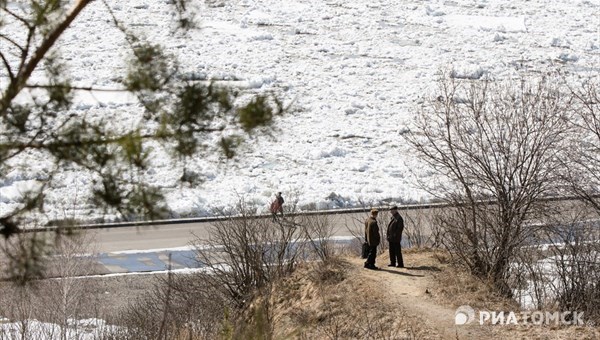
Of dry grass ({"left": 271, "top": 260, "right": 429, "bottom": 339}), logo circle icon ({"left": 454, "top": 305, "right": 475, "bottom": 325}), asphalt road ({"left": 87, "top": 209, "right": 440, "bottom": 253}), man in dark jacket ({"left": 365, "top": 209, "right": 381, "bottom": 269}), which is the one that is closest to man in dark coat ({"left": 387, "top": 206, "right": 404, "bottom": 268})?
man in dark jacket ({"left": 365, "top": 209, "right": 381, "bottom": 269})

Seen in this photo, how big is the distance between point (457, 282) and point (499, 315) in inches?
52.7

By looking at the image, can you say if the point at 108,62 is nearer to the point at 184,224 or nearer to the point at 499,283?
the point at 184,224

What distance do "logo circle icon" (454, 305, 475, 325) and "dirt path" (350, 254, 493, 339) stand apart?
0.07 meters

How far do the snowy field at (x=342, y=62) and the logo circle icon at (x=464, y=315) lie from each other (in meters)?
13.4

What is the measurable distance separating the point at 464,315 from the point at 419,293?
115 centimetres

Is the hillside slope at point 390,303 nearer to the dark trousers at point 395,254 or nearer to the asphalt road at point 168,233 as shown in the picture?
the dark trousers at point 395,254

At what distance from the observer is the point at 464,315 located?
14.7m

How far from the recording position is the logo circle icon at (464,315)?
1446 cm

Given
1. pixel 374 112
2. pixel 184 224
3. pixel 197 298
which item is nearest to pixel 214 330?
pixel 197 298

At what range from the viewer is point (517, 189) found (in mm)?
16719

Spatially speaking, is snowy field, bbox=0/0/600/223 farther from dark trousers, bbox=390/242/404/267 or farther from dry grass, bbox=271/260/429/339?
dark trousers, bbox=390/242/404/267

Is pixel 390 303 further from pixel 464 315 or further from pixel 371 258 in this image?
pixel 371 258

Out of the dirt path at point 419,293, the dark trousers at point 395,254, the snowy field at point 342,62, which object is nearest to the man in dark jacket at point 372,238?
the dirt path at point 419,293

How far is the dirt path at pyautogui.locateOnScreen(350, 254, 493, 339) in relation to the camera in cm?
1409
